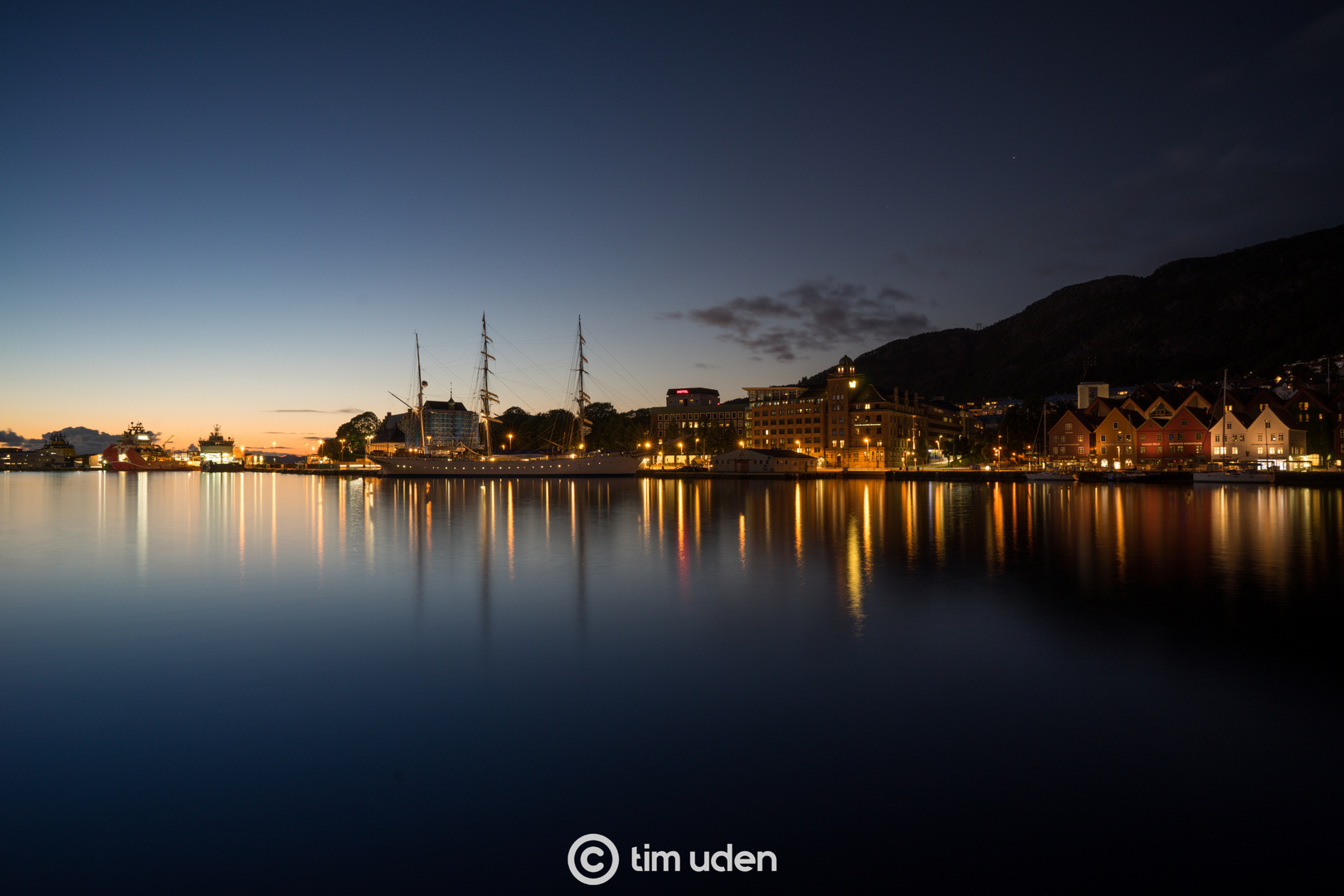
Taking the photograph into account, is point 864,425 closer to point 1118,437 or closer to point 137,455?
point 1118,437

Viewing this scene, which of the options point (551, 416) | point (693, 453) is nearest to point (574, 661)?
point (693, 453)

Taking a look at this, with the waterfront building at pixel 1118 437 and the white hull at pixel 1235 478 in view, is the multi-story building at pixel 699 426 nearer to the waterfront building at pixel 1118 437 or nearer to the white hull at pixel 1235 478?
the waterfront building at pixel 1118 437

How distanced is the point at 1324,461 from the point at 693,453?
86184 millimetres

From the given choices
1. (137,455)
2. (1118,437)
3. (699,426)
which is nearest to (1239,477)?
(1118,437)

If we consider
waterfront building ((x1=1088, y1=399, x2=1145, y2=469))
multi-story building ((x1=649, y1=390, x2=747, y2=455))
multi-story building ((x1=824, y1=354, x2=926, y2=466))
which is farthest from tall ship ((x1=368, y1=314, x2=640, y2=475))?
waterfront building ((x1=1088, y1=399, x2=1145, y2=469))

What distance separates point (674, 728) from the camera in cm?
648

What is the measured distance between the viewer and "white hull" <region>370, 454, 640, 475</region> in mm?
102812

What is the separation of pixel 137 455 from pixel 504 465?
11129 centimetres

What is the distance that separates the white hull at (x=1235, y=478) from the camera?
2616 inches

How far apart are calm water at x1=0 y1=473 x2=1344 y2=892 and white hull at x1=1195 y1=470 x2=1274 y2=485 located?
67.0 m

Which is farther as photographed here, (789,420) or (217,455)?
(217,455)

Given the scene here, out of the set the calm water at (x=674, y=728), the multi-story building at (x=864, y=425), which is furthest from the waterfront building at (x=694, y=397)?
the calm water at (x=674, y=728)

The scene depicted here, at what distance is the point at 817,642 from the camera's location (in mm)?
9477

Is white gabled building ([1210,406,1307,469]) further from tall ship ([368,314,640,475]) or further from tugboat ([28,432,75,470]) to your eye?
tugboat ([28,432,75,470])
